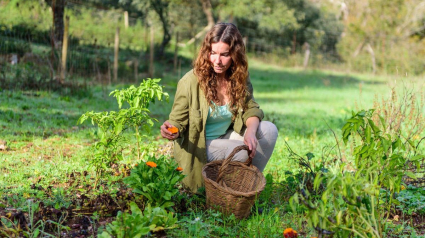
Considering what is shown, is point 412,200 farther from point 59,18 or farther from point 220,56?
point 59,18

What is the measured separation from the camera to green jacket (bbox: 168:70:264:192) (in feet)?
11.7

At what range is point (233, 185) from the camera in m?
3.53

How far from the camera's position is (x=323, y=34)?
28125mm

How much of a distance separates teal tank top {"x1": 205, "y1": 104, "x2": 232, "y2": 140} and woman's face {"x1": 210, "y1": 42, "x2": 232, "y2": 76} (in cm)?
39

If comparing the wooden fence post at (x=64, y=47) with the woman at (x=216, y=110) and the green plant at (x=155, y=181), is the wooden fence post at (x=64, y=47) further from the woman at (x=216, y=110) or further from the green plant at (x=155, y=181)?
the green plant at (x=155, y=181)

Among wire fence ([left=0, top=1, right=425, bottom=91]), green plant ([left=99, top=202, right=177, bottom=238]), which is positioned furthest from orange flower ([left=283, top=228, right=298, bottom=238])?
wire fence ([left=0, top=1, right=425, bottom=91])

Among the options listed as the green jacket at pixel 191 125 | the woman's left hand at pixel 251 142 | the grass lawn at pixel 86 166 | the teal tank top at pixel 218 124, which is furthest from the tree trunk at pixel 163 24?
the woman's left hand at pixel 251 142

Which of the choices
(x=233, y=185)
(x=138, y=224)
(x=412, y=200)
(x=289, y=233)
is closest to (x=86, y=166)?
(x=233, y=185)

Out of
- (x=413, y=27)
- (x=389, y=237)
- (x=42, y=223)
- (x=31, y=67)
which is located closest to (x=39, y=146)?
(x=42, y=223)

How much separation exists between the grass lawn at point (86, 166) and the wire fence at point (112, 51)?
2.87ft

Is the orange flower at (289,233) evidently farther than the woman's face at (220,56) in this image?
No

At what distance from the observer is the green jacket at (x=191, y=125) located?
3570 millimetres

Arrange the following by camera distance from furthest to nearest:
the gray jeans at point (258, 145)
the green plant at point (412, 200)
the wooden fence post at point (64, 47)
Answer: the wooden fence post at point (64, 47), the gray jeans at point (258, 145), the green plant at point (412, 200)

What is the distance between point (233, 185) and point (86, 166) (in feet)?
4.75
